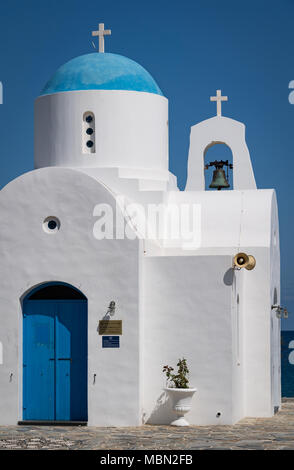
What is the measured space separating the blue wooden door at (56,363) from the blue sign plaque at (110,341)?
1.58ft

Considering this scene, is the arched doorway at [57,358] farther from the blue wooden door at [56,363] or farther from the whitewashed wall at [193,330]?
the whitewashed wall at [193,330]

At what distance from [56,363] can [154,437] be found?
9.23ft

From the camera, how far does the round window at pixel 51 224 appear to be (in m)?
17.8

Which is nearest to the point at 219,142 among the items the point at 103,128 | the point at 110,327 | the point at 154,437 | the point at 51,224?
the point at 103,128

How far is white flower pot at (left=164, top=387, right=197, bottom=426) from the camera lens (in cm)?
1714

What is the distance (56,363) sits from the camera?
58.1 feet

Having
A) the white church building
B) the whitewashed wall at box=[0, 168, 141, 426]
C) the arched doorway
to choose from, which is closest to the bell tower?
the white church building

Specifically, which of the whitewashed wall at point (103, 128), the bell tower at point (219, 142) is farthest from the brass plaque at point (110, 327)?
the bell tower at point (219, 142)

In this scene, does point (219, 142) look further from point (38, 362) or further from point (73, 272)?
point (38, 362)

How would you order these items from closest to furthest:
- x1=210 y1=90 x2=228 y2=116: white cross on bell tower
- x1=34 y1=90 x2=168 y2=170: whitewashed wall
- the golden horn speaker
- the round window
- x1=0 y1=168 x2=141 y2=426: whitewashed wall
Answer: x1=0 y1=168 x2=141 y2=426: whitewashed wall → the golden horn speaker → the round window → x1=34 y1=90 x2=168 y2=170: whitewashed wall → x1=210 y1=90 x2=228 y2=116: white cross on bell tower

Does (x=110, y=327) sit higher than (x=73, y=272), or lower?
lower

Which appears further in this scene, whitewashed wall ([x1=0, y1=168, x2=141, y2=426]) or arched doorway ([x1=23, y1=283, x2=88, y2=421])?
arched doorway ([x1=23, y1=283, x2=88, y2=421])

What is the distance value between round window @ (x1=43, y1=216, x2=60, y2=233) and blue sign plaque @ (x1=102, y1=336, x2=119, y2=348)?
90.5 inches

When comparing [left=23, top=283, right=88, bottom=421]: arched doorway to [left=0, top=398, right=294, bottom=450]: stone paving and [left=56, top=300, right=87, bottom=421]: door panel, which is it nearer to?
[left=56, top=300, right=87, bottom=421]: door panel
